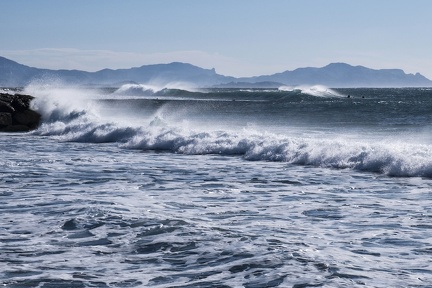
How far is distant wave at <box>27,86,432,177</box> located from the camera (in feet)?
54.2

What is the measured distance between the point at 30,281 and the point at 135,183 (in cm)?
706

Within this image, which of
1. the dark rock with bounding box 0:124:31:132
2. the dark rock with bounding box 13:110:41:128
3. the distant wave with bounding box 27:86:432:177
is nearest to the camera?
the distant wave with bounding box 27:86:432:177

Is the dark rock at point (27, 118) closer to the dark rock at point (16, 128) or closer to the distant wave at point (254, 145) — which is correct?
the dark rock at point (16, 128)

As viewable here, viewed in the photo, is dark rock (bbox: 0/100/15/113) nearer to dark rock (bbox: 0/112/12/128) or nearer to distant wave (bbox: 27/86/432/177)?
dark rock (bbox: 0/112/12/128)

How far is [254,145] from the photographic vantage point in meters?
21.4

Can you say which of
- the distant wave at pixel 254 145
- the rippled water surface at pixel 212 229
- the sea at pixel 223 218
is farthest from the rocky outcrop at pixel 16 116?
the rippled water surface at pixel 212 229

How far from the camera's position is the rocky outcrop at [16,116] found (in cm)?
3284

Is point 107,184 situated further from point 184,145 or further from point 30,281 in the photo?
point 184,145

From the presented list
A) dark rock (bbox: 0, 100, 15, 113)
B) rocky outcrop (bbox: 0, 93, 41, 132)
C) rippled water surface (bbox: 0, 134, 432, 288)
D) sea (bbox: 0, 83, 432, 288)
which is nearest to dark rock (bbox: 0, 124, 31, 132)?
rocky outcrop (bbox: 0, 93, 41, 132)

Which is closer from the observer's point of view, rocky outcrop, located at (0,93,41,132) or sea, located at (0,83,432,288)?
sea, located at (0,83,432,288)

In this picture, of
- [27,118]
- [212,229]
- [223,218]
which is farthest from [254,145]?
[27,118]

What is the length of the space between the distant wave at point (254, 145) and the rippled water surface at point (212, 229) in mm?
1141

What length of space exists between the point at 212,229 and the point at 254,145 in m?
12.4

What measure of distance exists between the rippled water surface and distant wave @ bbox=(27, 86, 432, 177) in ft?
3.74
